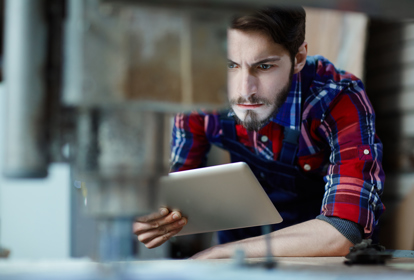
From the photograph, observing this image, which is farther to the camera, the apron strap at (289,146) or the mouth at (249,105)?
the apron strap at (289,146)

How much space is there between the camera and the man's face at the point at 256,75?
1.47 metres

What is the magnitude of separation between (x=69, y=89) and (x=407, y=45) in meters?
2.73

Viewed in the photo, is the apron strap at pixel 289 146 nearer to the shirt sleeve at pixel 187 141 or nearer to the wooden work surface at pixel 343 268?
the shirt sleeve at pixel 187 141

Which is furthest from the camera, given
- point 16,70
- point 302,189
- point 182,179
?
point 302,189

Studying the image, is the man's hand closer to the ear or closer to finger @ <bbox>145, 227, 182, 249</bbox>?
finger @ <bbox>145, 227, 182, 249</bbox>

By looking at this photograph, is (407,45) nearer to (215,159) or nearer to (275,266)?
(215,159)

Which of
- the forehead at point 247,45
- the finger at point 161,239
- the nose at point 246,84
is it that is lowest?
the finger at point 161,239

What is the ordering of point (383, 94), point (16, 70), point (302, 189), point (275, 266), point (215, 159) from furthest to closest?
point (383, 94) < point (215, 159) < point (302, 189) < point (275, 266) < point (16, 70)

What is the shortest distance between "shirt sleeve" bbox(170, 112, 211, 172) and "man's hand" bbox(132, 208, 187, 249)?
1.41 feet

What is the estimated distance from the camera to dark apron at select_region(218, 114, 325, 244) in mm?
1804

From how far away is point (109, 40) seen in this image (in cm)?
52

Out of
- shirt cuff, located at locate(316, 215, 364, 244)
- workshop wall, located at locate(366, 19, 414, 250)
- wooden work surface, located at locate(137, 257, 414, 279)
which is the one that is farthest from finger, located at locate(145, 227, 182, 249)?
workshop wall, located at locate(366, 19, 414, 250)

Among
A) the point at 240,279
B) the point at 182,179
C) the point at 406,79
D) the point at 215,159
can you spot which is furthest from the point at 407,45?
the point at 240,279

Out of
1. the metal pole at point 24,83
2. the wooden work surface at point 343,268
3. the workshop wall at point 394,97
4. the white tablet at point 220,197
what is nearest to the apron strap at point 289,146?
Answer: the white tablet at point 220,197
